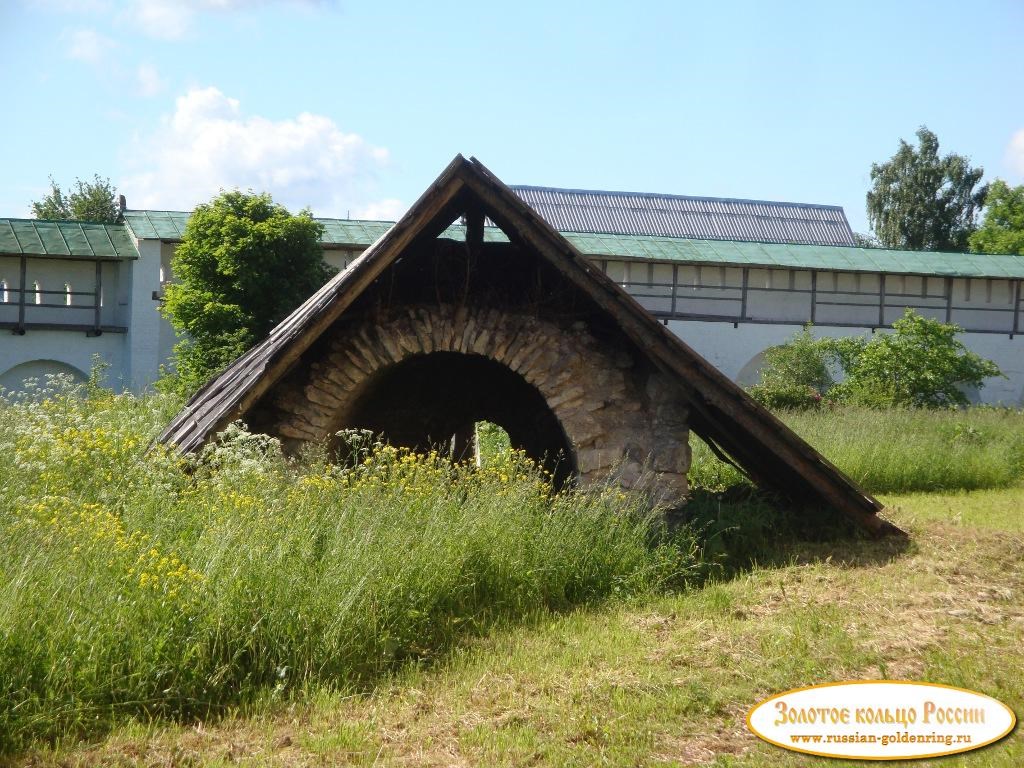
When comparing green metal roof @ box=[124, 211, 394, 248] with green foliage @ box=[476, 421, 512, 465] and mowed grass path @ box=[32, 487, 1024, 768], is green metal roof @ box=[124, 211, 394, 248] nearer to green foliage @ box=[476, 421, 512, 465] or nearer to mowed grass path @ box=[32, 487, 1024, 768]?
green foliage @ box=[476, 421, 512, 465]

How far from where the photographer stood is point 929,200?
1708 inches

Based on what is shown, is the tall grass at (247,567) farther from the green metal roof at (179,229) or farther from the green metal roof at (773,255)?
the green metal roof at (773,255)

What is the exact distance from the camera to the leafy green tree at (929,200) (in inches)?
1703

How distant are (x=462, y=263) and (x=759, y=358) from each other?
2292 cm

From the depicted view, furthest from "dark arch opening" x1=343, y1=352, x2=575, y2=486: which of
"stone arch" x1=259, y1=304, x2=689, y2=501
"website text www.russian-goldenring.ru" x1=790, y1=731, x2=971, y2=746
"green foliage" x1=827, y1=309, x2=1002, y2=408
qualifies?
"green foliage" x1=827, y1=309, x2=1002, y2=408

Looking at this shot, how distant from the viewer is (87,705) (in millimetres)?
4160

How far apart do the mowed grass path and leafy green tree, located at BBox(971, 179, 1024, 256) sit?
36.9 metres

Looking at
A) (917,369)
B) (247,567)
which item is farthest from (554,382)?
(917,369)

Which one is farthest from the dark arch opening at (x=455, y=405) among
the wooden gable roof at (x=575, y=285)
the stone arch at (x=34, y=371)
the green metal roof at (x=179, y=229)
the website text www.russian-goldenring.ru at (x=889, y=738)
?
the stone arch at (x=34, y=371)

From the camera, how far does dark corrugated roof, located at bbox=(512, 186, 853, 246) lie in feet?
124

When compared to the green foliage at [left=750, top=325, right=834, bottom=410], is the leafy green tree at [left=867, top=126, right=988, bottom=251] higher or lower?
higher

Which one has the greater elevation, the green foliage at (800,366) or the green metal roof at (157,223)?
the green metal roof at (157,223)

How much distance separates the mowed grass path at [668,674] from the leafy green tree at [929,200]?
39453mm

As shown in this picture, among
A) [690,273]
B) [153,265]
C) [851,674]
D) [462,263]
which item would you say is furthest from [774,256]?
[851,674]
